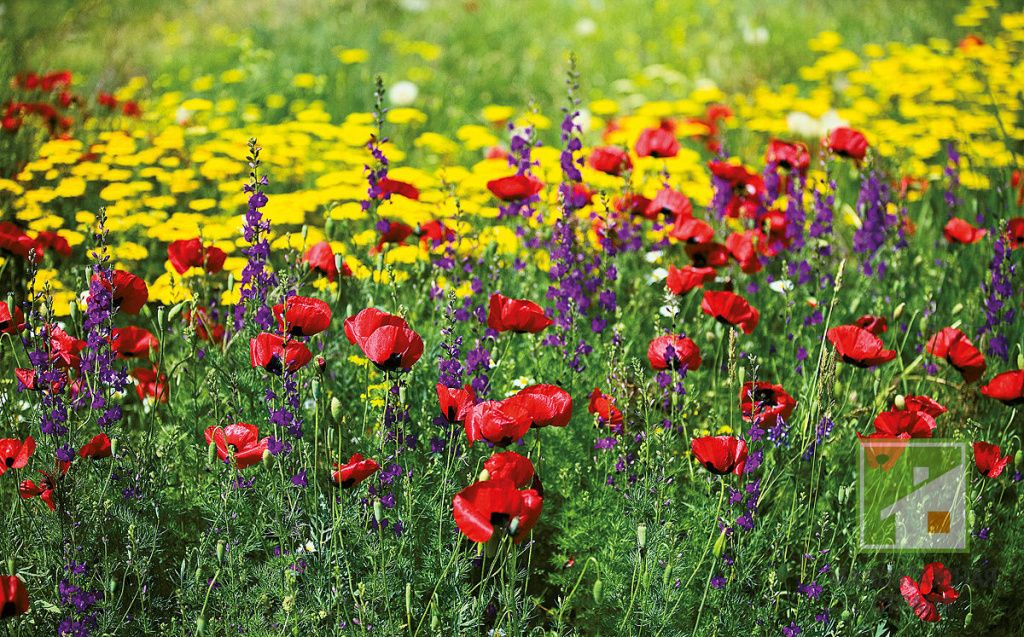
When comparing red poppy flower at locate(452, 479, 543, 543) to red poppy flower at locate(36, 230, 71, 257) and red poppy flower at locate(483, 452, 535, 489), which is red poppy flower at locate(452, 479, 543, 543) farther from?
red poppy flower at locate(36, 230, 71, 257)

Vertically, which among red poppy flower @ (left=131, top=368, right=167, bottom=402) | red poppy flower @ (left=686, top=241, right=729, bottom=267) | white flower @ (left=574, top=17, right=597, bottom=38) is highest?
red poppy flower @ (left=686, top=241, right=729, bottom=267)

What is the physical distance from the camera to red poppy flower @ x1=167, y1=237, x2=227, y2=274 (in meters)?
2.32

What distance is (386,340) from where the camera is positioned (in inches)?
70.1

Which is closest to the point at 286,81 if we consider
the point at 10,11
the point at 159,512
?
the point at 10,11

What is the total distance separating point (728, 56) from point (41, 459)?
554 centimetres

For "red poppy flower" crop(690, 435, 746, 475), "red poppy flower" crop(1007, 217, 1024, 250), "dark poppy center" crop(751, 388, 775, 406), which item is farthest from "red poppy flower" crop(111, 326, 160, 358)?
"red poppy flower" crop(1007, 217, 1024, 250)

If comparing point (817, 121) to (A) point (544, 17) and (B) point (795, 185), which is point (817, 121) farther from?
(A) point (544, 17)

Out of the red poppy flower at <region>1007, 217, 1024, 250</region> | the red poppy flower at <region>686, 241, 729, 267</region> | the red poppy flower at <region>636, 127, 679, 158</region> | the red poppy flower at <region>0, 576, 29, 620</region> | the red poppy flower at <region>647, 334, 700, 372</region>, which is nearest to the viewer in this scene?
the red poppy flower at <region>0, 576, 29, 620</region>

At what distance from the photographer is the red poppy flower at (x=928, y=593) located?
193 cm

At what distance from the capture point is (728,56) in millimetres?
6555

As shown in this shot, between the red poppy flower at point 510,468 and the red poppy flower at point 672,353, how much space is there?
56 cm

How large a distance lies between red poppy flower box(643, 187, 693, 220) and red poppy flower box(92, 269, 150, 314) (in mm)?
1436

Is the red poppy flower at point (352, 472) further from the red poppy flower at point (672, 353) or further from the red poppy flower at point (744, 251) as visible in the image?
the red poppy flower at point (744, 251)

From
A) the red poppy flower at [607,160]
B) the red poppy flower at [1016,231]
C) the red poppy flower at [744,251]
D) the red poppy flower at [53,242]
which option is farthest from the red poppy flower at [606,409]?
the red poppy flower at [53,242]
